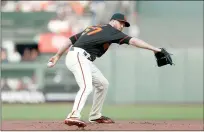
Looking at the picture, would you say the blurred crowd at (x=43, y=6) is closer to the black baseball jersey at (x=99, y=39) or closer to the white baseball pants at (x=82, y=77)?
the white baseball pants at (x=82, y=77)

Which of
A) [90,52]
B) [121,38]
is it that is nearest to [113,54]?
[90,52]

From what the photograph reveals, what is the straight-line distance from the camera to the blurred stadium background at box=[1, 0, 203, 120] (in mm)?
17656

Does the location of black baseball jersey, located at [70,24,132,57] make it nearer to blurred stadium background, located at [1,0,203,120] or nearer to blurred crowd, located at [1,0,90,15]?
blurred stadium background, located at [1,0,203,120]

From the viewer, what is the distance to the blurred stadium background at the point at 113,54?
1766 centimetres

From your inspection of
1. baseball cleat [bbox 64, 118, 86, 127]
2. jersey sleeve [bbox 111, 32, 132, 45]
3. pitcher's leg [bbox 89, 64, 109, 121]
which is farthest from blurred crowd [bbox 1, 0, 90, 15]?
baseball cleat [bbox 64, 118, 86, 127]

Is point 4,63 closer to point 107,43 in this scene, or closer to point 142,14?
point 142,14

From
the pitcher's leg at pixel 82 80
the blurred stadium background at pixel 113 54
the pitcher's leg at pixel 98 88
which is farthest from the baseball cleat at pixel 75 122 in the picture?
the blurred stadium background at pixel 113 54

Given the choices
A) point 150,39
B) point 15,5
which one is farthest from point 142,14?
point 15,5

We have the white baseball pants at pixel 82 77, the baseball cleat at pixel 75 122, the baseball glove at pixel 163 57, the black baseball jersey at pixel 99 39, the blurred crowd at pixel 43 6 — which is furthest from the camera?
the blurred crowd at pixel 43 6

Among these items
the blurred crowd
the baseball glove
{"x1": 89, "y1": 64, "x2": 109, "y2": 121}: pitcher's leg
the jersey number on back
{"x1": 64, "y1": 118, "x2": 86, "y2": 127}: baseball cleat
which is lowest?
{"x1": 64, "y1": 118, "x2": 86, "y2": 127}: baseball cleat

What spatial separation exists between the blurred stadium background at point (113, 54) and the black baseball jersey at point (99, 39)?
31.5ft

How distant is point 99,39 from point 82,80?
63 cm

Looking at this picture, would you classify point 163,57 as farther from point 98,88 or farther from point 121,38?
point 98,88

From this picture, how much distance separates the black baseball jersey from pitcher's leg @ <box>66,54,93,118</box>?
18 cm
